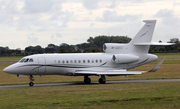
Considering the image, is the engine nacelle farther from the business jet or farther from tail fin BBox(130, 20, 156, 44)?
tail fin BBox(130, 20, 156, 44)

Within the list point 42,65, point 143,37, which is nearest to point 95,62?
point 42,65

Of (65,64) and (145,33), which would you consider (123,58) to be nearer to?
(145,33)

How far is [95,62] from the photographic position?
29.7 metres

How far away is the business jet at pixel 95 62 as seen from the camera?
90.4 feet

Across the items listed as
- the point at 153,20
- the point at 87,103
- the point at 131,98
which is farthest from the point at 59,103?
the point at 153,20

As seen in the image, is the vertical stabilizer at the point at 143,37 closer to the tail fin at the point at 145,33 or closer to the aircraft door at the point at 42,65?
the tail fin at the point at 145,33

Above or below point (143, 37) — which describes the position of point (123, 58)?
below

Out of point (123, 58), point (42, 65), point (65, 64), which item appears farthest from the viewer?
point (123, 58)

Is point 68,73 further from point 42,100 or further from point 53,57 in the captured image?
point 42,100

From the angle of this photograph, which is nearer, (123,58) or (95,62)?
(95,62)

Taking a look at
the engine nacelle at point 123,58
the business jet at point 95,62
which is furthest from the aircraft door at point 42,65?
the engine nacelle at point 123,58

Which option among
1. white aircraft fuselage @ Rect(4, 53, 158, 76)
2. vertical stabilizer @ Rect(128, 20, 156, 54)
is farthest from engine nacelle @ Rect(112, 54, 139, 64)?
vertical stabilizer @ Rect(128, 20, 156, 54)

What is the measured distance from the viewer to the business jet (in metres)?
27.6

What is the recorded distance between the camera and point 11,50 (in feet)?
519
